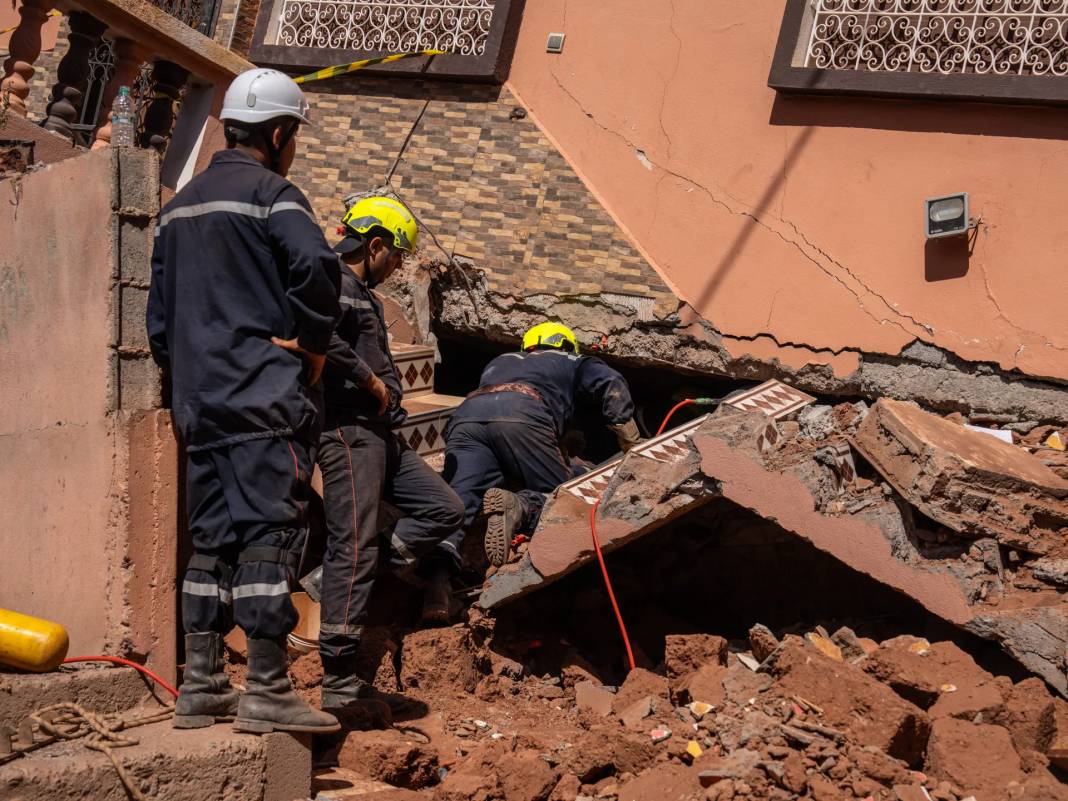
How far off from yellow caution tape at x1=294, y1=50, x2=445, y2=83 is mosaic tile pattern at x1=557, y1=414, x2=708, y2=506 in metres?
4.32

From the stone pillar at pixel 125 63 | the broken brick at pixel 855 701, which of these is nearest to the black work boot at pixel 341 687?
the broken brick at pixel 855 701

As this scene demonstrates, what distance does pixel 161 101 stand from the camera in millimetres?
8156

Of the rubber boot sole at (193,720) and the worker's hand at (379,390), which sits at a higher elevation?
the worker's hand at (379,390)

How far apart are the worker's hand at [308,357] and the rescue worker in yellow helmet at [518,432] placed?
2042 mm

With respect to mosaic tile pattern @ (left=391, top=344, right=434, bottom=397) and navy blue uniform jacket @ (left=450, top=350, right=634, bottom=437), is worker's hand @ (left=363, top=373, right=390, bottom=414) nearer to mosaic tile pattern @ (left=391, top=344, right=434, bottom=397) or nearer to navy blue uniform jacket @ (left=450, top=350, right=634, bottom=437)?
navy blue uniform jacket @ (left=450, top=350, right=634, bottom=437)

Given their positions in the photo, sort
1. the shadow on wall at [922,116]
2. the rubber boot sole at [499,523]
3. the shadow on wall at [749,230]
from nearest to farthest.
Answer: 1. the rubber boot sole at [499,523]
2. the shadow on wall at [922,116]
3. the shadow on wall at [749,230]

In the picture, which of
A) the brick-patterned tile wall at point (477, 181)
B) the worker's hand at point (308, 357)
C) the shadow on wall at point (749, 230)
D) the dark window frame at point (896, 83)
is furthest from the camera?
the brick-patterned tile wall at point (477, 181)

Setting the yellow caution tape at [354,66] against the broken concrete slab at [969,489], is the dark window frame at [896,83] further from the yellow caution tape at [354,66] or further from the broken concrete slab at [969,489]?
the broken concrete slab at [969,489]

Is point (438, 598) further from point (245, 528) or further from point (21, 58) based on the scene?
point (21, 58)

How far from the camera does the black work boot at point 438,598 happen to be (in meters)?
6.03

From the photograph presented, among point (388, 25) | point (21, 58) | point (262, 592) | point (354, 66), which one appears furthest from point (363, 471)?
point (388, 25)

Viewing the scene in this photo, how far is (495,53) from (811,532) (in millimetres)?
4996

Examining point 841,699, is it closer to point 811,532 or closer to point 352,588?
point 811,532

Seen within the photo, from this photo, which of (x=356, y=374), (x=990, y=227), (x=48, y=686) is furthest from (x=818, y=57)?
(x=48, y=686)
